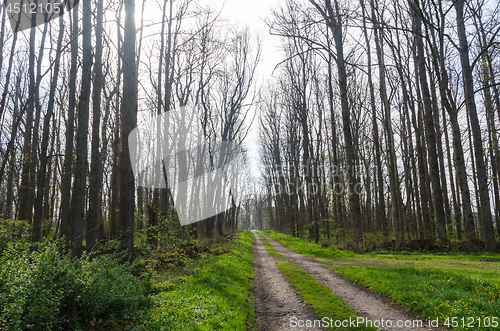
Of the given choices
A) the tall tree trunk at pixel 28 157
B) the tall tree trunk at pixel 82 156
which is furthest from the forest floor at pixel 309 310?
the tall tree trunk at pixel 28 157

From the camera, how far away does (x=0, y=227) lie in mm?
9758

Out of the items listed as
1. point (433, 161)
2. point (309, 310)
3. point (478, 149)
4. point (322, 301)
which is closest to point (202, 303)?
point (309, 310)

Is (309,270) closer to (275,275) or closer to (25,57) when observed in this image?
(275,275)

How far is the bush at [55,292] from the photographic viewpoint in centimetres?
307

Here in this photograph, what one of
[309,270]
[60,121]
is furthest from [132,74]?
[60,121]

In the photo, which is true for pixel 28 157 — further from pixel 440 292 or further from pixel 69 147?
pixel 440 292

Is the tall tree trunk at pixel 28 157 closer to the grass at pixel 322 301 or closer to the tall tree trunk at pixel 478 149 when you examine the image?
the grass at pixel 322 301

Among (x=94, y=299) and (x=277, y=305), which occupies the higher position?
(x=94, y=299)

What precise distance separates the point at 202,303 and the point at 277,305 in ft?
5.81

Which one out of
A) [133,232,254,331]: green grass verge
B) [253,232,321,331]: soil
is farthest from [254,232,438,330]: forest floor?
[133,232,254,331]: green grass verge

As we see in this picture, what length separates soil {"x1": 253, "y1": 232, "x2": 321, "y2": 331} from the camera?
16.5 feet

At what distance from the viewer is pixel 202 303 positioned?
532cm

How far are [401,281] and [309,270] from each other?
3.61 meters

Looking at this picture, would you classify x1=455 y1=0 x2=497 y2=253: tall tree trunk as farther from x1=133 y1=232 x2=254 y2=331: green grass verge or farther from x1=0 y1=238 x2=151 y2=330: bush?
x1=0 y1=238 x2=151 y2=330: bush
